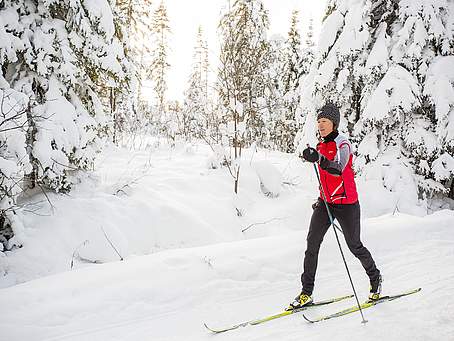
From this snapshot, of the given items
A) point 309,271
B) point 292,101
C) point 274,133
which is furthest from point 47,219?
point 274,133

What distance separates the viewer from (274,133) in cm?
2658

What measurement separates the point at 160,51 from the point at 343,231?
29296 millimetres

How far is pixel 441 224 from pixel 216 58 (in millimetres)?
7143

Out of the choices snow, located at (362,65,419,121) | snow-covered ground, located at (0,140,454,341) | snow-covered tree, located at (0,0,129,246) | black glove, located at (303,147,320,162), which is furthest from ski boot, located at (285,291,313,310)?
snow, located at (362,65,419,121)

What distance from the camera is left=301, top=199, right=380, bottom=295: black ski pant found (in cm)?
413

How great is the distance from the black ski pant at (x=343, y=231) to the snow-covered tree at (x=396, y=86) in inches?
231

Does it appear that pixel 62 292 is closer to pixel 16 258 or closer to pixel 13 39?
pixel 16 258

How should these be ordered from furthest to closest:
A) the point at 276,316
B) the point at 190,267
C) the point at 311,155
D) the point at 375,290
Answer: the point at 190,267 → the point at 375,290 → the point at 276,316 → the point at 311,155

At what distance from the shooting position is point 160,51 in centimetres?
3020

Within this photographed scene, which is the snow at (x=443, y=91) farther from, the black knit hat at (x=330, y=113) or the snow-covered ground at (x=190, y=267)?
the black knit hat at (x=330, y=113)

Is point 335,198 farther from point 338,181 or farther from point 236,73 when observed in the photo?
point 236,73

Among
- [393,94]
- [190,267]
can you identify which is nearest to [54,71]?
[190,267]

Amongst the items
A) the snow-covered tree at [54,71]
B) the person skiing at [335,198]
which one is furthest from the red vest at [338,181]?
the snow-covered tree at [54,71]

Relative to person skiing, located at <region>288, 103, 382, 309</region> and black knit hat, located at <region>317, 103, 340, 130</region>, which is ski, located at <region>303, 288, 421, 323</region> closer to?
person skiing, located at <region>288, 103, 382, 309</region>
